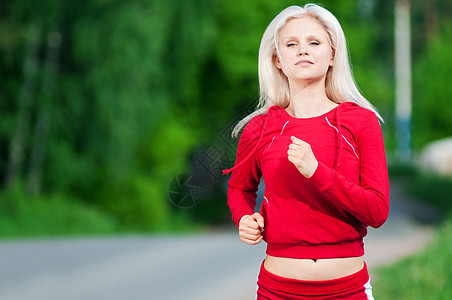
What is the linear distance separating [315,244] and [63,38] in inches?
445

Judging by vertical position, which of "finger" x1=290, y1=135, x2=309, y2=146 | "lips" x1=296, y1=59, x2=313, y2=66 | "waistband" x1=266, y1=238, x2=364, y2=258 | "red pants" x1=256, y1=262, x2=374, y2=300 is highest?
"lips" x1=296, y1=59, x2=313, y2=66

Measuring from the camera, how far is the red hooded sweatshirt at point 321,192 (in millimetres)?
1770

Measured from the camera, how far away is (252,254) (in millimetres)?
8797

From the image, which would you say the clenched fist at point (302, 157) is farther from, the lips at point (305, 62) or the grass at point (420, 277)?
the grass at point (420, 277)

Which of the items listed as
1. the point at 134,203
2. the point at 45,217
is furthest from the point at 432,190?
the point at 45,217

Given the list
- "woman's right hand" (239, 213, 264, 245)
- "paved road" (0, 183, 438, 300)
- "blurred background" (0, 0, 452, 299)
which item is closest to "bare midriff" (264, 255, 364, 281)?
"woman's right hand" (239, 213, 264, 245)

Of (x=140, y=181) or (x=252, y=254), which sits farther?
(x=140, y=181)

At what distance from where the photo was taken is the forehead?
1.88 m

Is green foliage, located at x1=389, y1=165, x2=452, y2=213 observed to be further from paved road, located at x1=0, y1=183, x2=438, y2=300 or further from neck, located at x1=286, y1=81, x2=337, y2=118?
neck, located at x1=286, y1=81, x2=337, y2=118

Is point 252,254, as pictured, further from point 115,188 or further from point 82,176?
point 115,188

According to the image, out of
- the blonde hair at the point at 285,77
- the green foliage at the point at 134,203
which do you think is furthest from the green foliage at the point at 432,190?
the blonde hair at the point at 285,77

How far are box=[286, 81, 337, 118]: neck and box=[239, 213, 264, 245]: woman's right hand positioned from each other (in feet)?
1.09

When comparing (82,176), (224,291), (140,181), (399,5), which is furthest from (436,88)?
(224,291)

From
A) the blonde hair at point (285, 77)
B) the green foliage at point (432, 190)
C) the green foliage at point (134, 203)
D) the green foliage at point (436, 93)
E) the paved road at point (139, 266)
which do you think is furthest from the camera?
the green foliage at point (436, 93)
